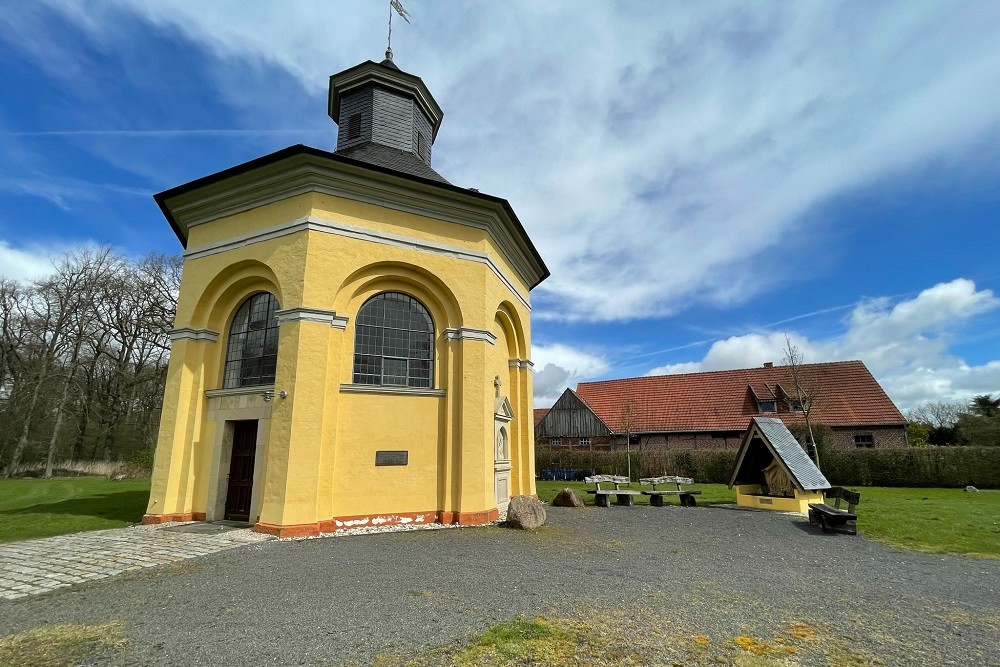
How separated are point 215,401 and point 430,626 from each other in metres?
8.85

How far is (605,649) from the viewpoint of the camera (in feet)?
12.8

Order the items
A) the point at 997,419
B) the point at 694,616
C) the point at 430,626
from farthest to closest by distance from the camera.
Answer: the point at 997,419 < the point at 694,616 < the point at 430,626

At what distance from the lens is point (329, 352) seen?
10195 mm

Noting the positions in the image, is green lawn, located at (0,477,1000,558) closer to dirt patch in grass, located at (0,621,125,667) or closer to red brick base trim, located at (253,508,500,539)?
red brick base trim, located at (253,508,500,539)

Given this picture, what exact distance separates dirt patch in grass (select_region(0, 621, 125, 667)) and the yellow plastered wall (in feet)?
15.3

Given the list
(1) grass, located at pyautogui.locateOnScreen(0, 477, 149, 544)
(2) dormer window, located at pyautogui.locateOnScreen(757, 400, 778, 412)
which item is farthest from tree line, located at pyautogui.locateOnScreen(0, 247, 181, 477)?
(2) dormer window, located at pyautogui.locateOnScreen(757, 400, 778, 412)

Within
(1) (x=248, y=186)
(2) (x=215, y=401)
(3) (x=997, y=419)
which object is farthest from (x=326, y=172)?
(3) (x=997, y=419)

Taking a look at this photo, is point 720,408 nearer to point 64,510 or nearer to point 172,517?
point 172,517

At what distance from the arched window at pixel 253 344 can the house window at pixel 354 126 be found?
6.20 m

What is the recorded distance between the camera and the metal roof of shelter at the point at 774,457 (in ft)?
41.6

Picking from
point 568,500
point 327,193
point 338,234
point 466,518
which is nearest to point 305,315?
point 338,234

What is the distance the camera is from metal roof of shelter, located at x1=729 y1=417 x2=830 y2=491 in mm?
12680

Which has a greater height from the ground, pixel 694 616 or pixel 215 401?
pixel 215 401

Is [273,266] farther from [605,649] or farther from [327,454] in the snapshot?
[605,649]
